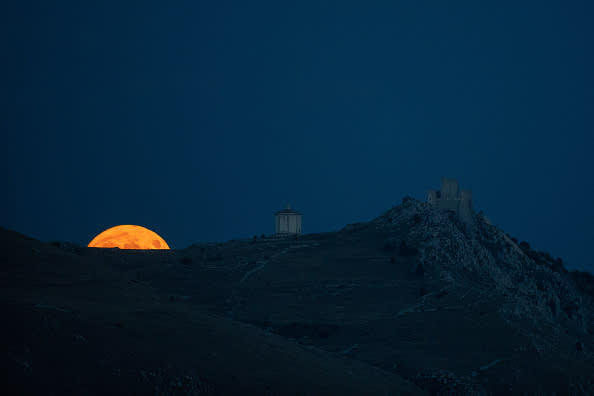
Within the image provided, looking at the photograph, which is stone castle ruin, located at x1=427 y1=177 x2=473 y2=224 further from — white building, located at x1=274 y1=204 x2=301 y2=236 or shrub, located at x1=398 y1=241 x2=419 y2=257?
white building, located at x1=274 y1=204 x2=301 y2=236

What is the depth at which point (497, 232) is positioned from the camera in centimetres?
9069

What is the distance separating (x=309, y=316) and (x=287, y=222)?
35.3 m

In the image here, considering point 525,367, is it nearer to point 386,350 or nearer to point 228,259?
point 386,350

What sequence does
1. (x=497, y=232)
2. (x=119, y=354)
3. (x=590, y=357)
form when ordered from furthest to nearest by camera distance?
1. (x=497, y=232)
2. (x=590, y=357)
3. (x=119, y=354)

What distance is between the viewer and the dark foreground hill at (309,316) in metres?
33.4

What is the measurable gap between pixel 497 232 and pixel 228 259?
37.1m

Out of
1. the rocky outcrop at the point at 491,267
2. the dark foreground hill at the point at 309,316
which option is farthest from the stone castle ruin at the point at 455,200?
the dark foreground hill at the point at 309,316

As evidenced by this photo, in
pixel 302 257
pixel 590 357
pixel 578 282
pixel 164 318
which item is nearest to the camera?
pixel 164 318

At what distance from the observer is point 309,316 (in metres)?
59.8

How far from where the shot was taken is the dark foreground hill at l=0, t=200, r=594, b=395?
33.4 metres

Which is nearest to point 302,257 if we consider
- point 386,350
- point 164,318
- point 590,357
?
point 386,350

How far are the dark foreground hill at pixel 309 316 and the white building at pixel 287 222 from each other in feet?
15.0

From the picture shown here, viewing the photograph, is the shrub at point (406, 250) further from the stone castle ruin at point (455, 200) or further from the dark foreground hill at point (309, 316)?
the stone castle ruin at point (455, 200)

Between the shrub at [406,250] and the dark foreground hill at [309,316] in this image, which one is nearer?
the dark foreground hill at [309,316]
